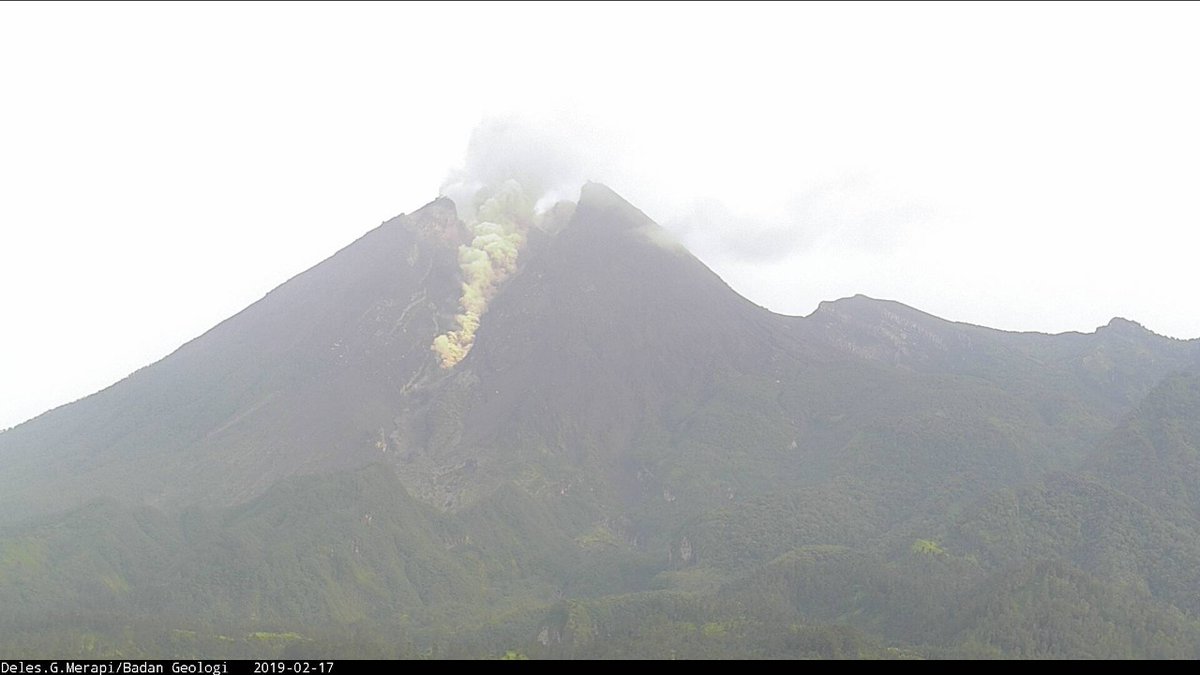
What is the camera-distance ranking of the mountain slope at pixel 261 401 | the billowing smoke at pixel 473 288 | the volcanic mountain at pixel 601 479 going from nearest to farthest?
the volcanic mountain at pixel 601 479 < the mountain slope at pixel 261 401 < the billowing smoke at pixel 473 288

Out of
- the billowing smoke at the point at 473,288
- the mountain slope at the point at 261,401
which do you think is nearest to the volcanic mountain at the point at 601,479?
the mountain slope at the point at 261,401

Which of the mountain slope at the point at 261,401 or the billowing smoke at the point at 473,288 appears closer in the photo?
the mountain slope at the point at 261,401

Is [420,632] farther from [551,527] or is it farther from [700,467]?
[700,467]

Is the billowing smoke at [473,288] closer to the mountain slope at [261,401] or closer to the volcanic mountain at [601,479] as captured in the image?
the volcanic mountain at [601,479]

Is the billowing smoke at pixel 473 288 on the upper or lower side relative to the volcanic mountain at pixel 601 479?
upper

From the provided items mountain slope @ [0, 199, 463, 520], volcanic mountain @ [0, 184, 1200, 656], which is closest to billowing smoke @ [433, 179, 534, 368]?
volcanic mountain @ [0, 184, 1200, 656]

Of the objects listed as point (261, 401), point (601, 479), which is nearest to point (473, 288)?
point (261, 401)

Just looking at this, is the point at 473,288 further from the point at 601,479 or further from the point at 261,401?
the point at 601,479
